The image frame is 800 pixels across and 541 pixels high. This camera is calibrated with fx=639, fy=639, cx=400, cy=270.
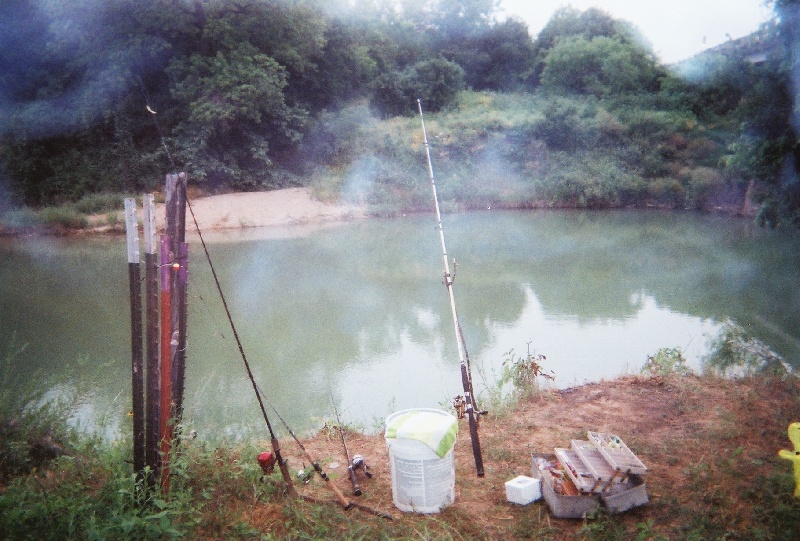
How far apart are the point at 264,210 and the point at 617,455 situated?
587 inches

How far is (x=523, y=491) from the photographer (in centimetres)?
283

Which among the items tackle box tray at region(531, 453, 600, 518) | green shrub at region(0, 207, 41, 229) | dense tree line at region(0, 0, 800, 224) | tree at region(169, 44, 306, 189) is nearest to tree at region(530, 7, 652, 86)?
dense tree line at region(0, 0, 800, 224)

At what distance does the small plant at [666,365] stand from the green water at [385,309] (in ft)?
1.12

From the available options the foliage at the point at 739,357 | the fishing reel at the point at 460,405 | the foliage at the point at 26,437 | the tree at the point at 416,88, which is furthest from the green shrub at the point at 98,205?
the foliage at the point at 739,357

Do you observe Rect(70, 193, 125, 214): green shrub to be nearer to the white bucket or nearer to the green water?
the green water

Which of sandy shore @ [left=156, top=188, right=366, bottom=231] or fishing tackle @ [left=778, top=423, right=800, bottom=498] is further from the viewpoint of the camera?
sandy shore @ [left=156, top=188, right=366, bottom=231]

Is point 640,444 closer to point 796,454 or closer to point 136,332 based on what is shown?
point 796,454

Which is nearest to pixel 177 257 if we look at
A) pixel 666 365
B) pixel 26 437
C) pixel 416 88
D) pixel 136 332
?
pixel 136 332

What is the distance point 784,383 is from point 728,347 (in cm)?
150

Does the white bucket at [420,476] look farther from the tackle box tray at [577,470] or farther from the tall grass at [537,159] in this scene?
the tall grass at [537,159]

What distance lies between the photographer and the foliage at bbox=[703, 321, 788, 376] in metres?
5.26

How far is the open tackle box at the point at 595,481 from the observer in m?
2.67

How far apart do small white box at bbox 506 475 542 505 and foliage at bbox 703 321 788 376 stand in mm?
2792

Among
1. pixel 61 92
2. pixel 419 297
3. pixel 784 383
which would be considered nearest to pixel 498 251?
pixel 419 297
